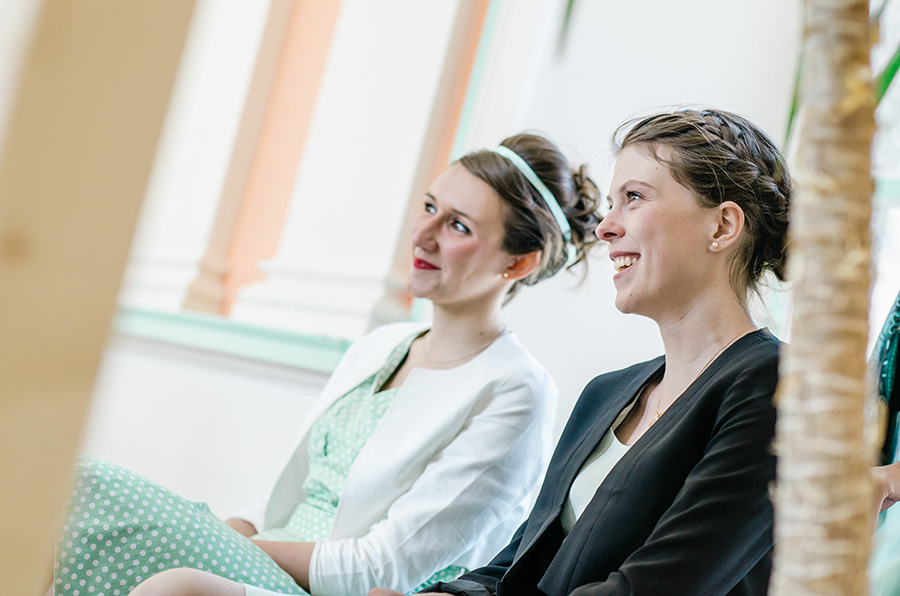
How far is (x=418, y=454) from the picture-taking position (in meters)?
1.56

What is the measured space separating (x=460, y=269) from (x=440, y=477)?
464 millimetres

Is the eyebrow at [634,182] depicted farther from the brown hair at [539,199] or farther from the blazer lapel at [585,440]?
the brown hair at [539,199]

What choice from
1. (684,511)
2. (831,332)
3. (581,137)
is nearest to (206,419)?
(581,137)

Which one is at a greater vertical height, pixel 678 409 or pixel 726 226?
pixel 726 226

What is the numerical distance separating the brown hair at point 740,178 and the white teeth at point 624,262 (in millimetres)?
128

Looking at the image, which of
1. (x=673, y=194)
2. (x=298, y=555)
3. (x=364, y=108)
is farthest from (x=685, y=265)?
(x=364, y=108)

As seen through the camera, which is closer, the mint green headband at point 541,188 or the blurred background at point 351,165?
the mint green headband at point 541,188

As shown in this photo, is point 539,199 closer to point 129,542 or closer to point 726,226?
point 726,226

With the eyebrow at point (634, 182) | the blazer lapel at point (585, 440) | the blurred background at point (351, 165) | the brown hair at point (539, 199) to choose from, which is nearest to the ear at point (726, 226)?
the eyebrow at point (634, 182)

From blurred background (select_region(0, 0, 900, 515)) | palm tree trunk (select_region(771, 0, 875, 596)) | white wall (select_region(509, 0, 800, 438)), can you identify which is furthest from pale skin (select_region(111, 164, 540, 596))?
palm tree trunk (select_region(771, 0, 875, 596))

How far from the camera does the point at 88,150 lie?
269 mm

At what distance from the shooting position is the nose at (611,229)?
4.21 ft

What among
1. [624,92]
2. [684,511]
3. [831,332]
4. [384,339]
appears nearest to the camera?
[831,332]

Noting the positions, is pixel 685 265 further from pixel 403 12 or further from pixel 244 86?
pixel 244 86
